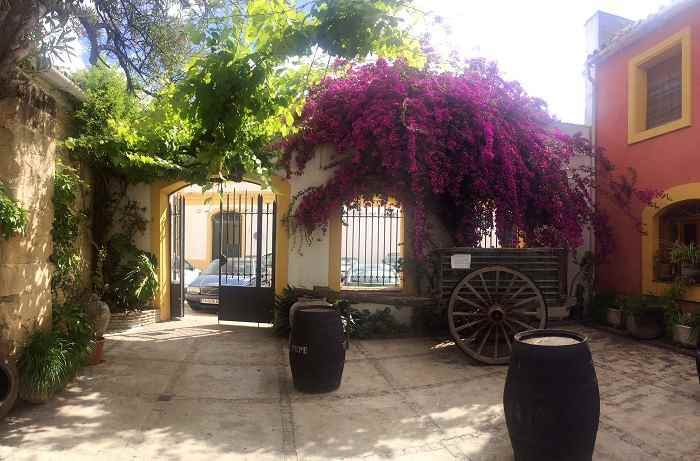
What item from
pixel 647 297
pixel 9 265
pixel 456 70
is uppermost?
pixel 456 70

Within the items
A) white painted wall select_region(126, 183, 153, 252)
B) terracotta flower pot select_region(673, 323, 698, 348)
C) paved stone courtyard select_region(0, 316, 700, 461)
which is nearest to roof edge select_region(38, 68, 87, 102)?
white painted wall select_region(126, 183, 153, 252)

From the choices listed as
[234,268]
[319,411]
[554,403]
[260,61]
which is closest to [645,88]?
[260,61]

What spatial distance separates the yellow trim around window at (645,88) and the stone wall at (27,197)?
328 inches

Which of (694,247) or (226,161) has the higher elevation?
(226,161)

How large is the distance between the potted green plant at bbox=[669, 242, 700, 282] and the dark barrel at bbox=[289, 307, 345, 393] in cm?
541

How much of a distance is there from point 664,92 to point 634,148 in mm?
960

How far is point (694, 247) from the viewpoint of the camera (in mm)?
7094

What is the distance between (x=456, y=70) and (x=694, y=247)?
14.4ft

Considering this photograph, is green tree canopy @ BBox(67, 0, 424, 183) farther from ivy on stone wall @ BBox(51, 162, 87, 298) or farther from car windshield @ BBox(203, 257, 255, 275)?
car windshield @ BBox(203, 257, 255, 275)

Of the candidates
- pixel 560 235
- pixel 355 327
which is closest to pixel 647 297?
pixel 560 235

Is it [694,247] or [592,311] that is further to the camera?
[592,311]

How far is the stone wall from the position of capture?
14.0 feet

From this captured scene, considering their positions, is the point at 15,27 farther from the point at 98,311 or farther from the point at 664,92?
the point at 664,92

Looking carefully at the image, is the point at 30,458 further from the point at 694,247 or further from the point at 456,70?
the point at 694,247
